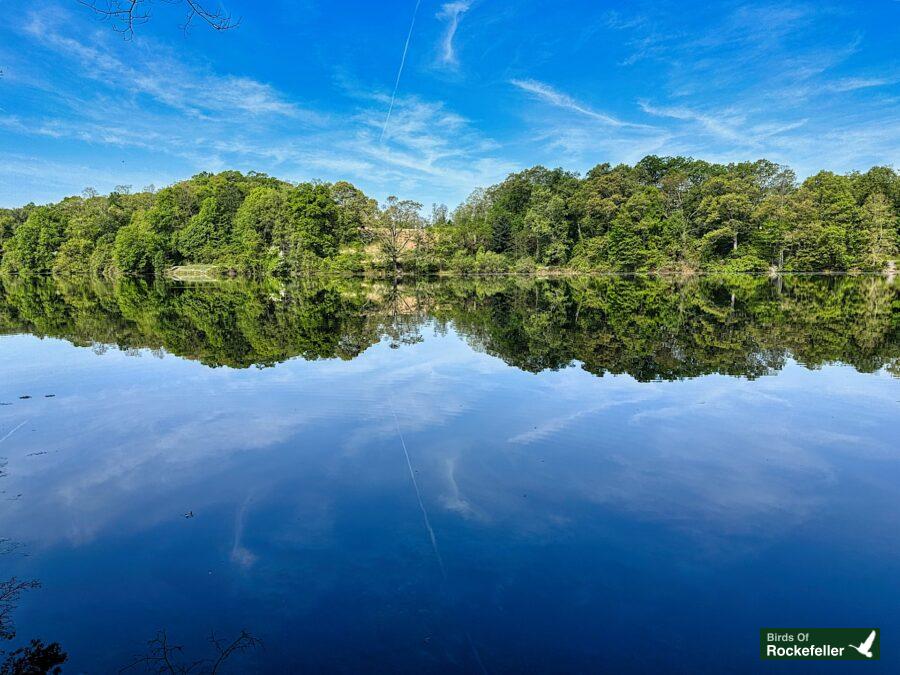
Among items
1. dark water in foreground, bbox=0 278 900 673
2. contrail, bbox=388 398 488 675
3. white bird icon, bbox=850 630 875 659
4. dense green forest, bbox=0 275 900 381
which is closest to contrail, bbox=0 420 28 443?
dark water in foreground, bbox=0 278 900 673

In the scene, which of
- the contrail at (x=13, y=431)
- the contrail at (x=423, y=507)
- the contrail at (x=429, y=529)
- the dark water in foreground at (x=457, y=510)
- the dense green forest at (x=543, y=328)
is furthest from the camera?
the dense green forest at (x=543, y=328)

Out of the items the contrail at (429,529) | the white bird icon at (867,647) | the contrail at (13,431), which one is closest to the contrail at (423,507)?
the contrail at (429,529)

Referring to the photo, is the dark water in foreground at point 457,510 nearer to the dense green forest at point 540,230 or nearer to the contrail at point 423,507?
the contrail at point 423,507

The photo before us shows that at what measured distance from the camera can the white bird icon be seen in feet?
11.9

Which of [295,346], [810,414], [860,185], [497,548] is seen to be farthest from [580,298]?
[860,185]

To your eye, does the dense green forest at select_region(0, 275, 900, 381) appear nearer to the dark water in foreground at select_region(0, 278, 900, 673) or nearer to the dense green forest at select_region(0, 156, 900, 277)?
the dark water in foreground at select_region(0, 278, 900, 673)

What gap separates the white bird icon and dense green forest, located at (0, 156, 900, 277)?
214ft

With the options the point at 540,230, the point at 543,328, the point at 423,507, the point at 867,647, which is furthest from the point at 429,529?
the point at 540,230

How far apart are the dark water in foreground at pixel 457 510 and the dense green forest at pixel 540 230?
Result: 2266 inches

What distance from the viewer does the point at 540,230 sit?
69500 millimetres

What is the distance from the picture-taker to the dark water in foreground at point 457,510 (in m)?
3.80

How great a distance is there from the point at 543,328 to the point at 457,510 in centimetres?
1393

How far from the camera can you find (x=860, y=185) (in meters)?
70.8

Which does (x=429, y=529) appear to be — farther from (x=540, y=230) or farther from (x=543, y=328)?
(x=540, y=230)
